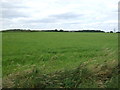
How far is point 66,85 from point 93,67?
56.2 inches

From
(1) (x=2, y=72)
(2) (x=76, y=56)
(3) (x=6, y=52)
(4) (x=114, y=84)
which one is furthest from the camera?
(3) (x=6, y=52)

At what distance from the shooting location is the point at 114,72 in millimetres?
6746

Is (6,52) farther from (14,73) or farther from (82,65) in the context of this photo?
(82,65)

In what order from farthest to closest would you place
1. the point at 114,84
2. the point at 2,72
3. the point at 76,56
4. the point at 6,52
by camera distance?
the point at 6,52
the point at 76,56
the point at 2,72
the point at 114,84

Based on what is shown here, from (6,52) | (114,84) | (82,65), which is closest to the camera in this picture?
(114,84)

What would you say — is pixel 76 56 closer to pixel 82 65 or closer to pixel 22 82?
pixel 82 65

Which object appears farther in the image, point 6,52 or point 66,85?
point 6,52

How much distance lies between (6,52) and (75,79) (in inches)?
208

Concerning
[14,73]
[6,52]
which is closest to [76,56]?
[6,52]

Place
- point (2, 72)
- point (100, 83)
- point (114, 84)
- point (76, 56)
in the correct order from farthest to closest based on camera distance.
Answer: point (76, 56), point (2, 72), point (100, 83), point (114, 84)

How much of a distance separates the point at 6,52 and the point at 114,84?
599cm

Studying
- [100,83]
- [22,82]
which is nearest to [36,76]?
[22,82]

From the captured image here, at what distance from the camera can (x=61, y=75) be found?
6430mm

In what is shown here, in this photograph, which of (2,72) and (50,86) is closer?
(50,86)
